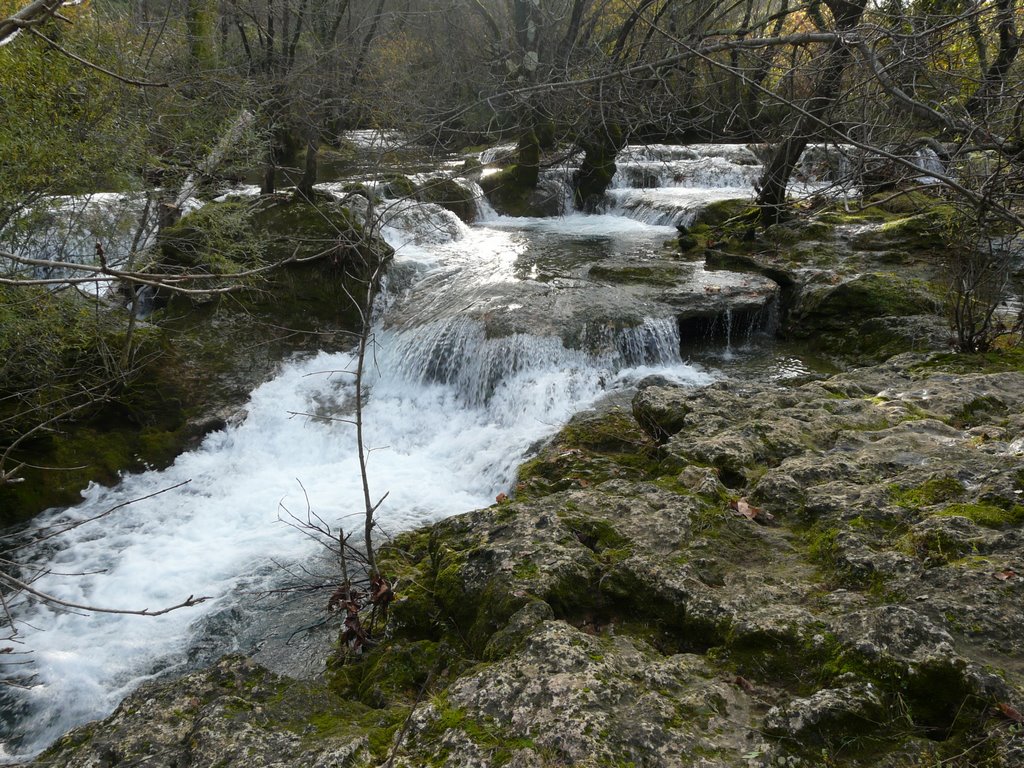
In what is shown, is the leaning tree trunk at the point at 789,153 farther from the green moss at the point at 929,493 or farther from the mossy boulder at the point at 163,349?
the mossy boulder at the point at 163,349

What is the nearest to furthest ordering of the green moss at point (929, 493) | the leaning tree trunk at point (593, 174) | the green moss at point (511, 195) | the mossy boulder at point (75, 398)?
the green moss at point (929, 493) → the mossy boulder at point (75, 398) → the leaning tree trunk at point (593, 174) → the green moss at point (511, 195)

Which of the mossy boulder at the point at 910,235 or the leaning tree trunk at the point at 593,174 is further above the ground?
the leaning tree trunk at the point at 593,174

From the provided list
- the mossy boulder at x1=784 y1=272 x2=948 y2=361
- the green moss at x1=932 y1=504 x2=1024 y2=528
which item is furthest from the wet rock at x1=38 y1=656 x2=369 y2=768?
the mossy boulder at x1=784 y1=272 x2=948 y2=361

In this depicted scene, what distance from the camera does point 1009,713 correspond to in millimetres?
1754

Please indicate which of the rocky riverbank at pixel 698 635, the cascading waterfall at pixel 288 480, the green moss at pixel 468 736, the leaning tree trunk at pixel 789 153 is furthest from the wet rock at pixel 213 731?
the leaning tree trunk at pixel 789 153

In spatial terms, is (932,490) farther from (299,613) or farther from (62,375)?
(62,375)

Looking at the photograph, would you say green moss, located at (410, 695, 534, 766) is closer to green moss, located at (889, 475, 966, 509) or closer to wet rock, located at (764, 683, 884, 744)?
wet rock, located at (764, 683, 884, 744)

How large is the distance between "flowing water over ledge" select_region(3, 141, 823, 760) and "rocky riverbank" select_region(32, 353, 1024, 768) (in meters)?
1.69

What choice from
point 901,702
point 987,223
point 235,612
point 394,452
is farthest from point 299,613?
point 987,223

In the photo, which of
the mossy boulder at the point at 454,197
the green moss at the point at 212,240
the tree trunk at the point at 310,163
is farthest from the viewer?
the mossy boulder at the point at 454,197

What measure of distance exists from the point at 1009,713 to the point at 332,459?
6476 mm

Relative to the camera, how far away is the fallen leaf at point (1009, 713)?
1.73m

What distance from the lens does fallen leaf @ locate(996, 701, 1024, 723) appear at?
173 centimetres

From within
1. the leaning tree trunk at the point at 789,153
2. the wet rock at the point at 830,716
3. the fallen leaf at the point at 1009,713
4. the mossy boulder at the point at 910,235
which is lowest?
the wet rock at the point at 830,716
